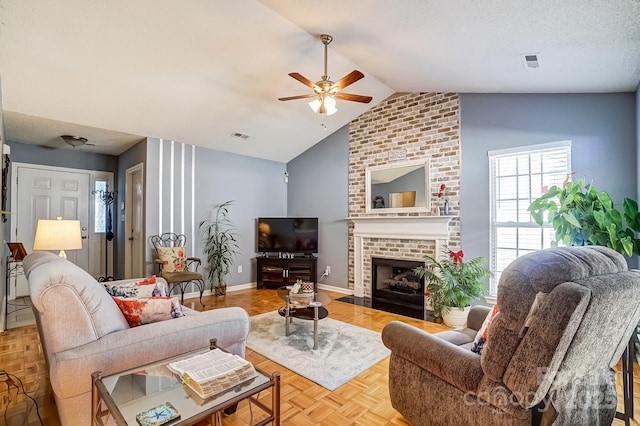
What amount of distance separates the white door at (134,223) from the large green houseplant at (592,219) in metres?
5.09

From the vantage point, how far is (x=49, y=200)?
504 cm

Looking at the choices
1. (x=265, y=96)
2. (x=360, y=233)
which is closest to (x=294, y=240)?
(x=360, y=233)

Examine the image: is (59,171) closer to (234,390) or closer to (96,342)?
(96,342)

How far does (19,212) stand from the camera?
4.77 m

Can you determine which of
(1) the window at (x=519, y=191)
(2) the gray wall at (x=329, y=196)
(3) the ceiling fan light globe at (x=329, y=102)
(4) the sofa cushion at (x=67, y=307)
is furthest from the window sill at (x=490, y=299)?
(4) the sofa cushion at (x=67, y=307)

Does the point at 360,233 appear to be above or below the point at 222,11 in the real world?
below

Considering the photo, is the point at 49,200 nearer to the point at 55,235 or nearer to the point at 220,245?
the point at 220,245

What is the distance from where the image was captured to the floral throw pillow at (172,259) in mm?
4262

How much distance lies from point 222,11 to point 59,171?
443cm

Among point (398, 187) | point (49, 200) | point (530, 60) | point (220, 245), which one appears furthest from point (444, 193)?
point (49, 200)

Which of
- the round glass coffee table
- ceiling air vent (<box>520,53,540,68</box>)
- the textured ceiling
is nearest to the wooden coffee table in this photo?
the round glass coffee table

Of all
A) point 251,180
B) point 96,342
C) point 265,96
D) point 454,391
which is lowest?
point 454,391

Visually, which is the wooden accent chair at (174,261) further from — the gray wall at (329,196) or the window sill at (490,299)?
the window sill at (490,299)

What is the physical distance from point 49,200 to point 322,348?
17.1 feet
